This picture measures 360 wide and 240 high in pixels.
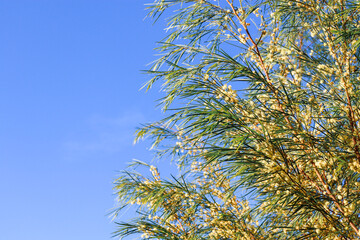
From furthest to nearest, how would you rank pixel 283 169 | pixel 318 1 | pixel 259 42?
pixel 318 1 → pixel 259 42 → pixel 283 169

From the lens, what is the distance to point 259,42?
9.93ft

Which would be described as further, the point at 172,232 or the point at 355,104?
the point at 172,232

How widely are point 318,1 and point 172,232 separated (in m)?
2.16

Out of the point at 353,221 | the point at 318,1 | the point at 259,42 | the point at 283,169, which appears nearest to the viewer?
the point at 283,169

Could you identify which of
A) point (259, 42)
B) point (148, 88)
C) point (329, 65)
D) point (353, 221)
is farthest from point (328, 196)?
point (148, 88)

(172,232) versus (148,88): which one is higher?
(148,88)

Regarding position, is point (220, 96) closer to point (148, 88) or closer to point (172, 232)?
point (148, 88)

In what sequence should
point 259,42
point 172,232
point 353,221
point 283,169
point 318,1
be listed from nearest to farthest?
point 283,169 < point 353,221 < point 259,42 < point 318,1 < point 172,232

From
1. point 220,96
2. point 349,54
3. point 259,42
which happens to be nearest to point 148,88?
point 220,96

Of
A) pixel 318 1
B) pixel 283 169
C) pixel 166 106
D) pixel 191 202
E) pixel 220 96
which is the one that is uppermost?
pixel 318 1

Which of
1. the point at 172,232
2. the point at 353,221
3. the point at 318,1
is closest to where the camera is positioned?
the point at 353,221

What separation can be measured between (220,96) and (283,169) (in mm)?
584

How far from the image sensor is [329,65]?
111 inches

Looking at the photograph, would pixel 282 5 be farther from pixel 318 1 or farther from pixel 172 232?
pixel 172 232
